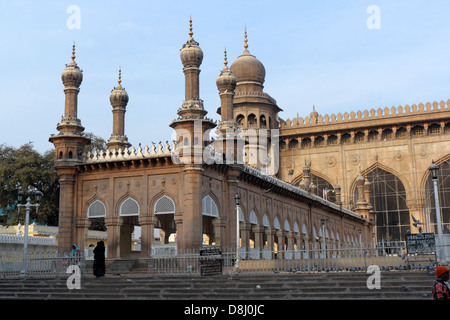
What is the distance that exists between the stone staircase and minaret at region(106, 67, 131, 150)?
32.7ft

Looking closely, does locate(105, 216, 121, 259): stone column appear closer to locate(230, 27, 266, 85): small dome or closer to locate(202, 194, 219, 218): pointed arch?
locate(202, 194, 219, 218): pointed arch

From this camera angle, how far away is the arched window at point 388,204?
157 ft

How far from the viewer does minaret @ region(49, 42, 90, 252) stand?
21000 millimetres

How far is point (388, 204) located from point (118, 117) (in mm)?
31044

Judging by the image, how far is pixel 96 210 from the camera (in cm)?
2106

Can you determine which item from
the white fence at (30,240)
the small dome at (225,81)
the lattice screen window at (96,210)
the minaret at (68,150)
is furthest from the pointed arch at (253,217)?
the white fence at (30,240)

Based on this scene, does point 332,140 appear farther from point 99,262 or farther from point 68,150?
point 99,262

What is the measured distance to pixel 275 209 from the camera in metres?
27.2

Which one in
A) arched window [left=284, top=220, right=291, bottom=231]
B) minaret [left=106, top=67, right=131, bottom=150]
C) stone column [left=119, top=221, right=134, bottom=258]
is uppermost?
minaret [left=106, top=67, right=131, bottom=150]

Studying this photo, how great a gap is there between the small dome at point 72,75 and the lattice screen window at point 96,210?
4.65 m

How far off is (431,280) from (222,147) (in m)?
11.4

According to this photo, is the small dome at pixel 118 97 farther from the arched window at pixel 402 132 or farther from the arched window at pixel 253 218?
the arched window at pixel 402 132

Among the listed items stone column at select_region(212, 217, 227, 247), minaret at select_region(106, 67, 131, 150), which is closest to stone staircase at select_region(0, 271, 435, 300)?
stone column at select_region(212, 217, 227, 247)

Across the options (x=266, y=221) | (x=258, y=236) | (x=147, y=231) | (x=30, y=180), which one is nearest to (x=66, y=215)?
(x=147, y=231)
